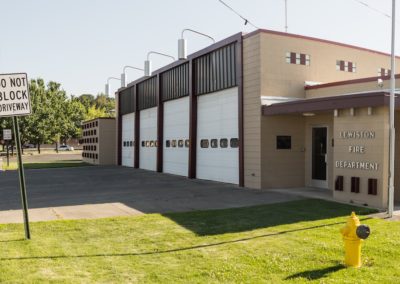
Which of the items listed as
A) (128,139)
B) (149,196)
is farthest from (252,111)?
(128,139)

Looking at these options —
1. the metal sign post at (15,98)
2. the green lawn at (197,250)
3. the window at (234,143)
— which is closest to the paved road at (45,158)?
the window at (234,143)

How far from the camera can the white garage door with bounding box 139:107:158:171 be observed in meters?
27.9

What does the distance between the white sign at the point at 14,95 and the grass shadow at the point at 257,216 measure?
166 inches

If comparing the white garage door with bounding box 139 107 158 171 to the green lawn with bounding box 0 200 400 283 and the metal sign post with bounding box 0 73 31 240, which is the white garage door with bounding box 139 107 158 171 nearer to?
the green lawn with bounding box 0 200 400 283

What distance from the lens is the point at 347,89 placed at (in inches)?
613

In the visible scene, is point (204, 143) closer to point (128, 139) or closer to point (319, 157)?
point (319, 157)

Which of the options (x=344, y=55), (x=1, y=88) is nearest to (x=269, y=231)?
(x=1, y=88)

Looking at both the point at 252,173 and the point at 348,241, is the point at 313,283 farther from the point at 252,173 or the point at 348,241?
the point at 252,173

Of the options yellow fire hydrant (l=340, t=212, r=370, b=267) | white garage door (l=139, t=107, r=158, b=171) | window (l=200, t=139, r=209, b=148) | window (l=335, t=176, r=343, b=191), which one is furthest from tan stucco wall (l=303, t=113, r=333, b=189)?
white garage door (l=139, t=107, r=158, b=171)

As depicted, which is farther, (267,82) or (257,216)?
(267,82)

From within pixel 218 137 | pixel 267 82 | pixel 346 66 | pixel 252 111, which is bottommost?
pixel 218 137

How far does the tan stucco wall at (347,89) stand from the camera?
578 inches

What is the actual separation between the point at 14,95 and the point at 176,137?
16.4 metres

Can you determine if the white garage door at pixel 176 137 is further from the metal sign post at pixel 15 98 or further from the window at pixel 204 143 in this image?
the metal sign post at pixel 15 98
